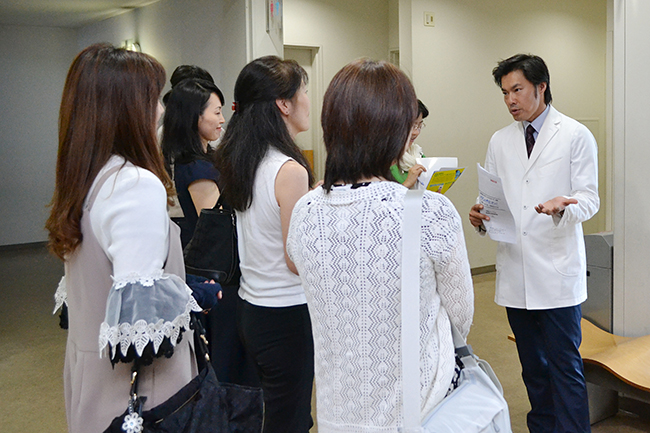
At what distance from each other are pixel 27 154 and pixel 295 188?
933 centimetres

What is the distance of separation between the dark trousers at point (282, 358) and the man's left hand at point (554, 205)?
1.06 meters

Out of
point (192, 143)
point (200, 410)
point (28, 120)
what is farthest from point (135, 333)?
point (28, 120)

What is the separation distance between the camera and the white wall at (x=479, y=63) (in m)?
6.57

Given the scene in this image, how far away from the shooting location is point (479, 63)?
6941mm

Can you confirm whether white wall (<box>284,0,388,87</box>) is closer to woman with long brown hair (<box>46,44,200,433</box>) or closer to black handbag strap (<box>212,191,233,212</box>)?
black handbag strap (<box>212,191,233,212</box>)

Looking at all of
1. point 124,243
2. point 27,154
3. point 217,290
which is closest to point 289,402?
point 217,290

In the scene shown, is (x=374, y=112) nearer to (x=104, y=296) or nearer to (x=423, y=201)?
(x=423, y=201)

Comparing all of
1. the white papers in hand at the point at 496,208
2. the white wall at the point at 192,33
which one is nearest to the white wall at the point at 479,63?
the white wall at the point at 192,33

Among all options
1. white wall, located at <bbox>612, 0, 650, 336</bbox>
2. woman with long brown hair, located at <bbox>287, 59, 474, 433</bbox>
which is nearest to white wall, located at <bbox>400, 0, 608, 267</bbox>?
white wall, located at <bbox>612, 0, 650, 336</bbox>

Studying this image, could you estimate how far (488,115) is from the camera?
708 centimetres

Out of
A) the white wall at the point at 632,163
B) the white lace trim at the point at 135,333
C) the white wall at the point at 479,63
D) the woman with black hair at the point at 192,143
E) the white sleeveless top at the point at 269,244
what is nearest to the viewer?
the white lace trim at the point at 135,333

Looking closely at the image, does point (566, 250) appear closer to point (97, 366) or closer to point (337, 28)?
point (97, 366)

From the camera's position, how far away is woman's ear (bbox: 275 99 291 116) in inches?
81.7

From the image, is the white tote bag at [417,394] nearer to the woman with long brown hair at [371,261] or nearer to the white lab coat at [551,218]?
the woman with long brown hair at [371,261]
